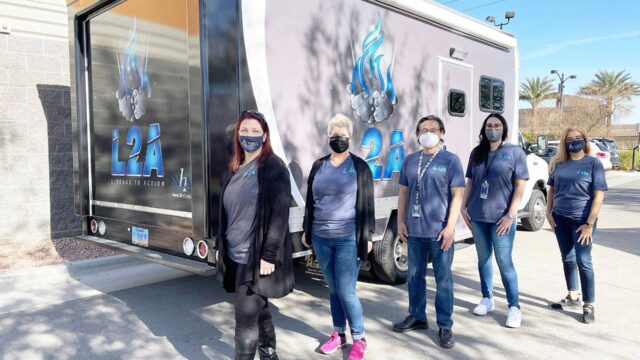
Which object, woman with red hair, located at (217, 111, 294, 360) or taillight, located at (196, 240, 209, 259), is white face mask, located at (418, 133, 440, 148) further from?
taillight, located at (196, 240, 209, 259)

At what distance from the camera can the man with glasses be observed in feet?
12.8

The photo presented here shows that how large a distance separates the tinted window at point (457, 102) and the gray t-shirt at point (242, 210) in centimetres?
357

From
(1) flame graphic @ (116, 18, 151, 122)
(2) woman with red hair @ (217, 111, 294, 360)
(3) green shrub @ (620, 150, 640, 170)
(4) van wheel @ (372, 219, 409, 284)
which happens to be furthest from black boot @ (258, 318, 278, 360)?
(3) green shrub @ (620, 150, 640, 170)

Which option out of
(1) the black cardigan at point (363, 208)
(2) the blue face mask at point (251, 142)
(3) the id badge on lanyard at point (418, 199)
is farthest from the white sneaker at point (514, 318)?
(2) the blue face mask at point (251, 142)

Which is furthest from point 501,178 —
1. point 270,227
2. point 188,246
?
point 188,246

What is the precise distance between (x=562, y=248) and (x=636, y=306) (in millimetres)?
977

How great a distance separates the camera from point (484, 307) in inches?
183

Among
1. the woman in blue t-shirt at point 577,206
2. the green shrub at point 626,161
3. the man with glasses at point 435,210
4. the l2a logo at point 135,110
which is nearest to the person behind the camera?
the man with glasses at point 435,210

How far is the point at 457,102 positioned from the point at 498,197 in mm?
2117

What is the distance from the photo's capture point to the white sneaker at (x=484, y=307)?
15.2ft

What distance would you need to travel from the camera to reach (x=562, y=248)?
4723 millimetres

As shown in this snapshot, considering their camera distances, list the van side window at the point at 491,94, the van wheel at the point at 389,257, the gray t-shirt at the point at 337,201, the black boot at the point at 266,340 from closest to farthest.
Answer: the black boot at the point at 266,340 < the gray t-shirt at the point at 337,201 < the van wheel at the point at 389,257 < the van side window at the point at 491,94

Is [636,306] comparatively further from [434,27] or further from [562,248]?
[434,27]

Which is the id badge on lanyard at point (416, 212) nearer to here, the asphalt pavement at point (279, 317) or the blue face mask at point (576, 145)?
the asphalt pavement at point (279, 317)
